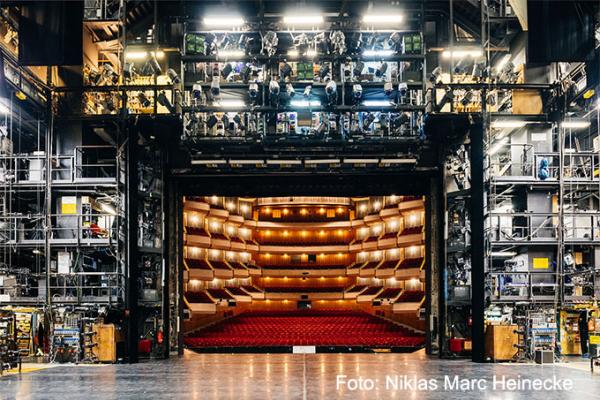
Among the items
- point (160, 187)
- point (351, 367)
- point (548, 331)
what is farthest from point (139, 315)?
point (548, 331)

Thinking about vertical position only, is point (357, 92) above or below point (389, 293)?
above

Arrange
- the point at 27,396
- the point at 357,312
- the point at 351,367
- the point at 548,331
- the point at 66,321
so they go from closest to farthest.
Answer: the point at 27,396 → the point at 351,367 → the point at 548,331 → the point at 66,321 → the point at 357,312

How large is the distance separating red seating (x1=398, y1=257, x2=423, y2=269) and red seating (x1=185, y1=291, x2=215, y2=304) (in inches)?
520

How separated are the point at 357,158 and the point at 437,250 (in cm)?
474

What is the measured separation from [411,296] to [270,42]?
24.1m

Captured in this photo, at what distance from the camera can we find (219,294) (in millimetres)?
45500

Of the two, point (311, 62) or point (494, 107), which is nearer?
point (311, 62)

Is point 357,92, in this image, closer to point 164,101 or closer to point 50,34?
point 164,101

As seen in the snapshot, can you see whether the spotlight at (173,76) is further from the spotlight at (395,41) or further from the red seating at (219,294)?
the red seating at (219,294)

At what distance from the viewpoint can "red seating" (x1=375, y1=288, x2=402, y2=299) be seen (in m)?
44.8

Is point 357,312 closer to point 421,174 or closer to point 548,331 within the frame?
point 421,174

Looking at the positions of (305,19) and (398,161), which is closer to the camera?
(305,19)

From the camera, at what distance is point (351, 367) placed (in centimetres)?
1958

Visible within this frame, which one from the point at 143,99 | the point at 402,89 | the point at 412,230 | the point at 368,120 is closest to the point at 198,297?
the point at 412,230
